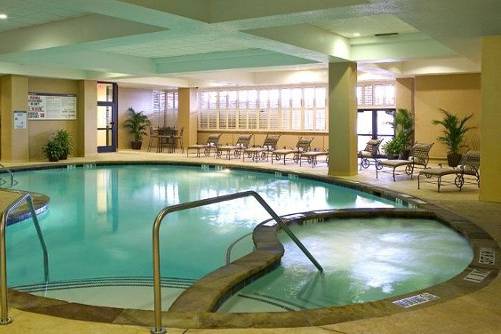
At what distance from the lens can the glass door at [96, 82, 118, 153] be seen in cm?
1981

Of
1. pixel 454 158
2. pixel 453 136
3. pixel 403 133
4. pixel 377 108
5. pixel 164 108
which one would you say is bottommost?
pixel 454 158

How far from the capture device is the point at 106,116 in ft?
65.8

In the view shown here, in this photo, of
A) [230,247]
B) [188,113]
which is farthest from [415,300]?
[188,113]

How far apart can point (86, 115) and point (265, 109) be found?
6.90 meters

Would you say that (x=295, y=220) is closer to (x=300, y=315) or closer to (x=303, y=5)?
(x=303, y=5)

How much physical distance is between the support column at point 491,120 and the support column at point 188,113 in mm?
14647

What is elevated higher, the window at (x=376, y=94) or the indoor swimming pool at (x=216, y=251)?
the window at (x=376, y=94)

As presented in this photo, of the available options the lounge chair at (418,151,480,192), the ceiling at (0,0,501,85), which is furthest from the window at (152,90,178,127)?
the lounge chair at (418,151,480,192)

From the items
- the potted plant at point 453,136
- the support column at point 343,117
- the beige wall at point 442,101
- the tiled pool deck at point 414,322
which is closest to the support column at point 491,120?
the support column at point 343,117

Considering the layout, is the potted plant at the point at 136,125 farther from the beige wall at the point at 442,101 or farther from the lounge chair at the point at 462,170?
the lounge chair at the point at 462,170

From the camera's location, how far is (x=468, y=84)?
52.3ft

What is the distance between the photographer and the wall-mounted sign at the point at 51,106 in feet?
56.2

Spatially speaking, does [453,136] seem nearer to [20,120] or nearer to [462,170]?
[462,170]

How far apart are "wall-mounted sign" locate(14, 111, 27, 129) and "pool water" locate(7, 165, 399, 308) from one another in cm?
254
